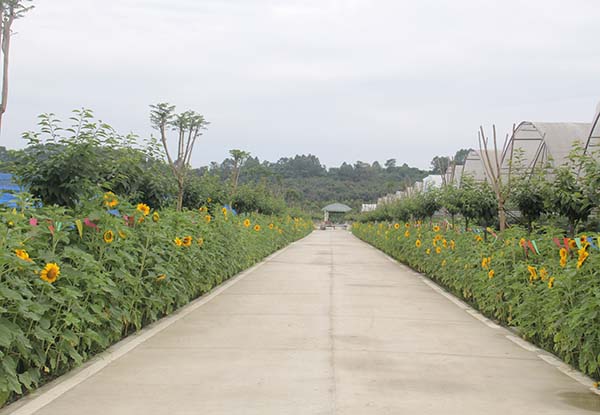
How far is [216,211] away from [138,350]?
7.04 metres

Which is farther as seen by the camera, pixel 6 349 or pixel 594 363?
pixel 594 363

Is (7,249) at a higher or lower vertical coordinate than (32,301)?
higher

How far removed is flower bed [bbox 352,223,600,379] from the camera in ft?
17.5

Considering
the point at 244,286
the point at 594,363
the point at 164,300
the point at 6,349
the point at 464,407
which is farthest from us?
the point at 244,286

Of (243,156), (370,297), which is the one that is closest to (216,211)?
(370,297)

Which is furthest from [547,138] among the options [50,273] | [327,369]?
[50,273]

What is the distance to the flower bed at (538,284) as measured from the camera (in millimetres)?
5320

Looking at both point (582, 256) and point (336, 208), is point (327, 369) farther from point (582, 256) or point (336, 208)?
point (336, 208)

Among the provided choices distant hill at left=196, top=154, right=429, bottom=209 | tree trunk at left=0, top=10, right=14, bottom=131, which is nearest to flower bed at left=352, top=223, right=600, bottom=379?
tree trunk at left=0, top=10, right=14, bottom=131

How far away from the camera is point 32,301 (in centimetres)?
476

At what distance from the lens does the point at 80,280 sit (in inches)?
217

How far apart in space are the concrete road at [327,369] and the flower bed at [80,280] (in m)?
0.34

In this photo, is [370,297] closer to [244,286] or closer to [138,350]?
[244,286]

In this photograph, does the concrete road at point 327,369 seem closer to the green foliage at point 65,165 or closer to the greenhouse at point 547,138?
the green foliage at point 65,165
